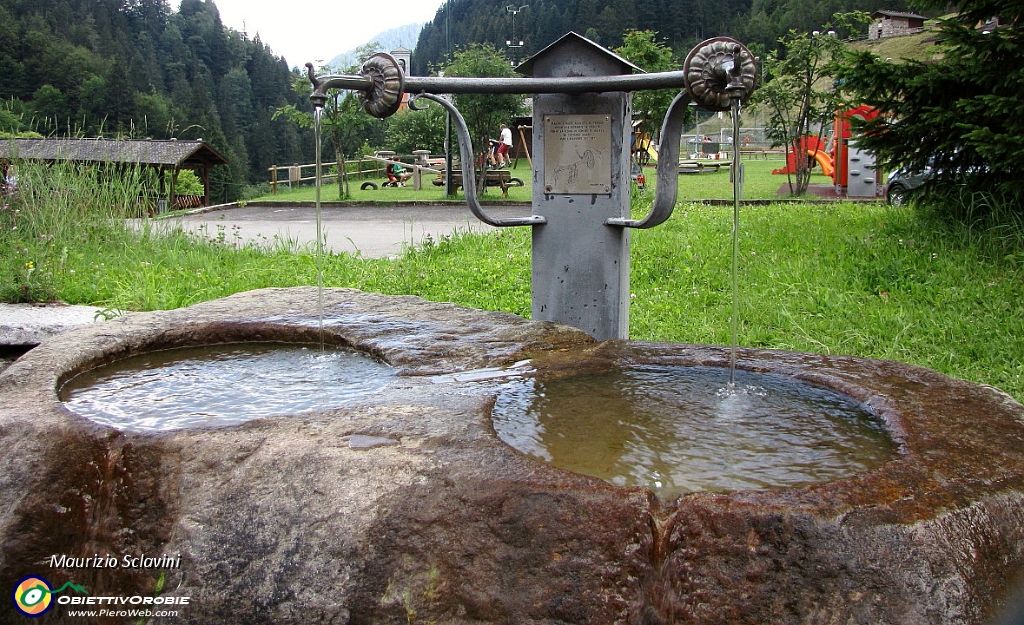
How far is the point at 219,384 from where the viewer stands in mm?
2855

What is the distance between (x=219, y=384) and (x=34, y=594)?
88 cm

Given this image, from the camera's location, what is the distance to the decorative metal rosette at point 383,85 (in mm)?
3107

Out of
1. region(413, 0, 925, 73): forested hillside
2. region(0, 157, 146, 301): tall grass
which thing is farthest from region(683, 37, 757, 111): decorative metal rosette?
region(413, 0, 925, 73): forested hillside

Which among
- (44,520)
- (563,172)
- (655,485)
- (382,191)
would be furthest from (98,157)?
(382,191)

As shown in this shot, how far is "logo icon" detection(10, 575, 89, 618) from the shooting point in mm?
2127

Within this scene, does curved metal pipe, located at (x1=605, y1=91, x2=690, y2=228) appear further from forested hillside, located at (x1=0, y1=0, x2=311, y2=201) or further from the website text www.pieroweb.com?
forested hillside, located at (x1=0, y1=0, x2=311, y2=201)

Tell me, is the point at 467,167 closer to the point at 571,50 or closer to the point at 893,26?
the point at 571,50

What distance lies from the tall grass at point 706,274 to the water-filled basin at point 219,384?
2.40 metres

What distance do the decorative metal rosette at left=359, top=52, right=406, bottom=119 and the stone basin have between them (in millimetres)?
1210

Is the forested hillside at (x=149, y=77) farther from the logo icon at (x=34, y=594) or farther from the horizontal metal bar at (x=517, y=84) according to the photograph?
the logo icon at (x=34, y=594)

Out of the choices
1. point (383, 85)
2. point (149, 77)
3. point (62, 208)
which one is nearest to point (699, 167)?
point (62, 208)

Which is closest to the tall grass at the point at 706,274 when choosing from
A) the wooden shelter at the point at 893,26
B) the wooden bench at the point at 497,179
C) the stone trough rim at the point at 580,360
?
the stone trough rim at the point at 580,360

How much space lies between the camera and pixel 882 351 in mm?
4484

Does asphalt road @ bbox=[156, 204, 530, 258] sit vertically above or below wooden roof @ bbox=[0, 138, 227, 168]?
below
